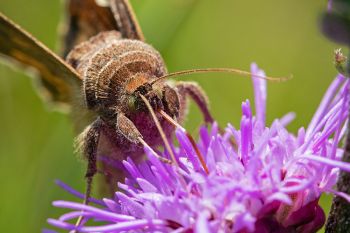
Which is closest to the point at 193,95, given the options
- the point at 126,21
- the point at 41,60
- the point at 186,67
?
the point at 126,21

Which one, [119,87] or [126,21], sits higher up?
[126,21]

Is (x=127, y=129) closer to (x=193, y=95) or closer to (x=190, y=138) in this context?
(x=190, y=138)

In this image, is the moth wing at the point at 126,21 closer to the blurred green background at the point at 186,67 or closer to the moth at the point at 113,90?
the moth at the point at 113,90

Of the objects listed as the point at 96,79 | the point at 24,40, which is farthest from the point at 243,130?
the point at 24,40

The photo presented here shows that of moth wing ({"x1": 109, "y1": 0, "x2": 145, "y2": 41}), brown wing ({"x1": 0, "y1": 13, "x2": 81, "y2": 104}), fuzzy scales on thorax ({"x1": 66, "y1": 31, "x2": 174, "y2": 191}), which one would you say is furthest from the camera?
moth wing ({"x1": 109, "y1": 0, "x2": 145, "y2": 41})

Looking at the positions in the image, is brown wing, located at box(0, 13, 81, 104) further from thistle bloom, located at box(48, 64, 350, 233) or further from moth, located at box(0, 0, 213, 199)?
thistle bloom, located at box(48, 64, 350, 233)

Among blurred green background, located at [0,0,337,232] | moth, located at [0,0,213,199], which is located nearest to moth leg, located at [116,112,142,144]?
moth, located at [0,0,213,199]

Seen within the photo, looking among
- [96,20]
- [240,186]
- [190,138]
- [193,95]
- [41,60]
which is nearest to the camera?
[240,186]

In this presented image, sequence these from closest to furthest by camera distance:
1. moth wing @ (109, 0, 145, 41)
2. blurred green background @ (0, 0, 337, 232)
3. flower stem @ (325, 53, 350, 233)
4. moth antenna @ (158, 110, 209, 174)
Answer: flower stem @ (325, 53, 350, 233) < moth antenna @ (158, 110, 209, 174) < moth wing @ (109, 0, 145, 41) < blurred green background @ (0, 0, 337, 232)

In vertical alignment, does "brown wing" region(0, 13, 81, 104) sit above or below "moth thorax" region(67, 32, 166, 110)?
above
